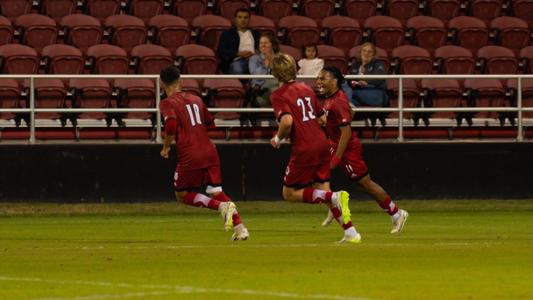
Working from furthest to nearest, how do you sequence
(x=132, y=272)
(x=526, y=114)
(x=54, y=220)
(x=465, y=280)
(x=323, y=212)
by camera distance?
(x=526, y=114) < (x=323, y=212) < (x=54, y=220) < (x=132, y=272) < (x=465, y=280)

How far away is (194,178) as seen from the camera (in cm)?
1716

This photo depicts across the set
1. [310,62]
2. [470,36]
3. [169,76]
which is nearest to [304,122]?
[169,76]

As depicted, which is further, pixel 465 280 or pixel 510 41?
pixel 510 41

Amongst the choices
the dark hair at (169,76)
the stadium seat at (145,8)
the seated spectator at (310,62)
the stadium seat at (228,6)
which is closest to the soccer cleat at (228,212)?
the dark hair at (169,76)

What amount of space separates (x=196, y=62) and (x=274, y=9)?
134 inches

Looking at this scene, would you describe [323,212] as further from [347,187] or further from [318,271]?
[318,271]

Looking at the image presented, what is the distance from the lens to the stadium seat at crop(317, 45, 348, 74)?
26.2 meters

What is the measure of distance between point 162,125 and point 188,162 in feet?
23.3

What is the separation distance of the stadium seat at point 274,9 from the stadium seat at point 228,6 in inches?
13.2

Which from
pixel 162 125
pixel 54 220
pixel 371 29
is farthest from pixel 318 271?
pixel 371 29

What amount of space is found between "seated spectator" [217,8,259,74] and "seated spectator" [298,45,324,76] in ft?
3.20

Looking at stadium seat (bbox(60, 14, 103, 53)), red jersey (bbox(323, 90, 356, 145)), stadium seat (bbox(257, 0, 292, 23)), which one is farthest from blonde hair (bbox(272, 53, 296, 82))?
stadium seat (bbox(257, 0, 292, 23))

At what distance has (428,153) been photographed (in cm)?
2494

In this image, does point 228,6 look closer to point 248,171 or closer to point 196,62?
point 196,62
